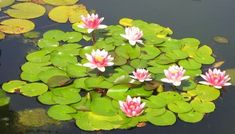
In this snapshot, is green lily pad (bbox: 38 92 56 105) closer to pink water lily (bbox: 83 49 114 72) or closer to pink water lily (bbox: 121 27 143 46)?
pink water lily (bbox: 83 49 114 72)

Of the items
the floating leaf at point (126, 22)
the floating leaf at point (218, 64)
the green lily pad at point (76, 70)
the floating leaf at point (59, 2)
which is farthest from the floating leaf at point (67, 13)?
the floating leaf at point (218, 64)

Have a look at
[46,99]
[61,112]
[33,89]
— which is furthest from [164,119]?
[33,89]

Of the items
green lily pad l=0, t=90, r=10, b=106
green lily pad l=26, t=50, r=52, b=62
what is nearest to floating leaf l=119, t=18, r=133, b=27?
green lily pad l=26, t=50, r=52, b=62

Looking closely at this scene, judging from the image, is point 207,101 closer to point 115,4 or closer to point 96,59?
point 96,59

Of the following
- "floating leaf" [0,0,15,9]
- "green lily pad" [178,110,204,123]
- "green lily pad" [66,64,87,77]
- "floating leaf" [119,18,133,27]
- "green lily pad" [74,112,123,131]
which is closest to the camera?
"green lily pad" [74,112,123,131]

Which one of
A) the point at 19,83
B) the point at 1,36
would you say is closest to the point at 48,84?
the point at 19,83

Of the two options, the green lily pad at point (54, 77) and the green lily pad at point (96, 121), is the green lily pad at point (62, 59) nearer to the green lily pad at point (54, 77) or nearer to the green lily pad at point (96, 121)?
the green lily pad at point (54, 77)
